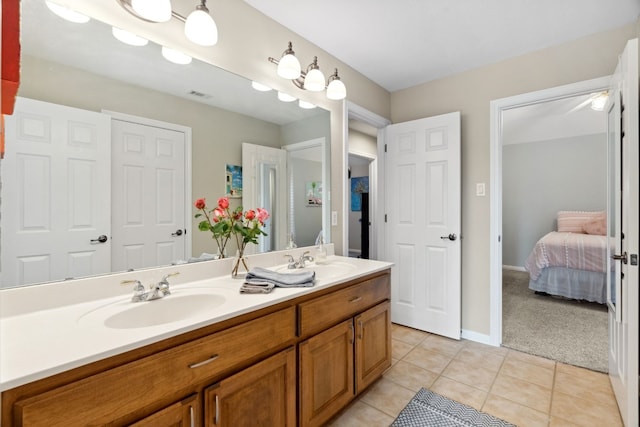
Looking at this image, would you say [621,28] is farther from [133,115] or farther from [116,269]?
[116,269]

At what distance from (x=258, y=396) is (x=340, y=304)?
581 mm

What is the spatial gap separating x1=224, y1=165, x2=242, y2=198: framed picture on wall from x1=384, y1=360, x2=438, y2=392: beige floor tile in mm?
1607

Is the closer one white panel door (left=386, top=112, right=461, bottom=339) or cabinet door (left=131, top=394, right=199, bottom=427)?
cabinet door (left=131, top=394, right=199, bottom=427)

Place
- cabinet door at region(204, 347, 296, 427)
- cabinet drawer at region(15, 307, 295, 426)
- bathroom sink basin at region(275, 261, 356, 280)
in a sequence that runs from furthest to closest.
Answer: bathroom sink basin at region(275, 261, 356, 280)
cabinet door at region(204, 347, 296, 427)
cabinet drawer at region(15, 307, 295, 426)

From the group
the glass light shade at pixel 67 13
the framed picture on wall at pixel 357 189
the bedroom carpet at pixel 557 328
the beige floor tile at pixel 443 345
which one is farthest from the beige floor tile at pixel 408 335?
the framed picture on wall at pixel 357 189

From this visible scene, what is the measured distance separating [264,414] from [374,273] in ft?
3.14

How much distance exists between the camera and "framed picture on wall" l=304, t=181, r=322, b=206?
224cm

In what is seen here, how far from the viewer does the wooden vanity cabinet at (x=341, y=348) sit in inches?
54.9

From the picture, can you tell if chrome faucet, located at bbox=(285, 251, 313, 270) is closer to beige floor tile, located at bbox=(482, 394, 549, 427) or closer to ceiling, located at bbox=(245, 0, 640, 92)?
beige floor tile, located at bbox=(482, 394, 549, 427)

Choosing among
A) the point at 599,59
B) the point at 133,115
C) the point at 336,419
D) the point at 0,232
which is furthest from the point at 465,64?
the point at 0,232

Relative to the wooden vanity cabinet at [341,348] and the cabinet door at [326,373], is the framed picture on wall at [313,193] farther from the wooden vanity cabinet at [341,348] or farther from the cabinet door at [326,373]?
the cabinet door at [326,373]

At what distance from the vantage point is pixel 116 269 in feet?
4.29

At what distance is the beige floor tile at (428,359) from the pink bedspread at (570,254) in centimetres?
236

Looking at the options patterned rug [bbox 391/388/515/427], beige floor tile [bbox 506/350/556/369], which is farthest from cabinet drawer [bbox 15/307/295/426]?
beige floor tile [bbox 506/350/556/369]
